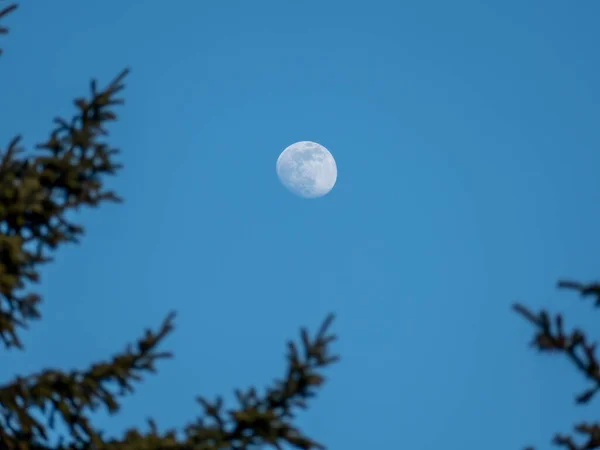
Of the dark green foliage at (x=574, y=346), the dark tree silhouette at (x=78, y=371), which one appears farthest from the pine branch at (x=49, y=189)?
the dark green foliage at (x=574, y=346)

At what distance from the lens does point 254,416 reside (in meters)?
9.21

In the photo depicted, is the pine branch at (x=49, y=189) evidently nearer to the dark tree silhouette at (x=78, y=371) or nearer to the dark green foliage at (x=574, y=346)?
the dark tree silhouette at (x=78, y=371)

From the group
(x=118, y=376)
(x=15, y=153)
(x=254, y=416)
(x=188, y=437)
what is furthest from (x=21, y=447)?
(x=15, y=153)

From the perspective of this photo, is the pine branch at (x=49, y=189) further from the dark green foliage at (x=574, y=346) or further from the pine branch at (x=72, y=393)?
the dark green foliage at (x=574, y=346)

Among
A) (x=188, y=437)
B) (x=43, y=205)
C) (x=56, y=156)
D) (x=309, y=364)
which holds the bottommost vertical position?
(x=188, y=437)

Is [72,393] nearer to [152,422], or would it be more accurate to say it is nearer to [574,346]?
[152,422]

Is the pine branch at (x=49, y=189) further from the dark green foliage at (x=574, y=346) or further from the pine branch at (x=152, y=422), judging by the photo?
the dark green foliage at (x=574, y=346)

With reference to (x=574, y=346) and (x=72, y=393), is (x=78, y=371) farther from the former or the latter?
(x=574, y=346)

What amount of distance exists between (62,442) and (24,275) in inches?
88.0

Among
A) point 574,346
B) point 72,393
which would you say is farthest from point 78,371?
point 574,346

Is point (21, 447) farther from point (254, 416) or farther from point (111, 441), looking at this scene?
point (254, 416)

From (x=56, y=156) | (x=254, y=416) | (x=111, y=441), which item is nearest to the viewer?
(x=254, y=416)

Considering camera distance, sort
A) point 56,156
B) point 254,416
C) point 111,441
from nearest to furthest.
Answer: point 254,416, point 111,441, point 56,156

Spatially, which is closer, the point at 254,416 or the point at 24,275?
the point at 254,416
